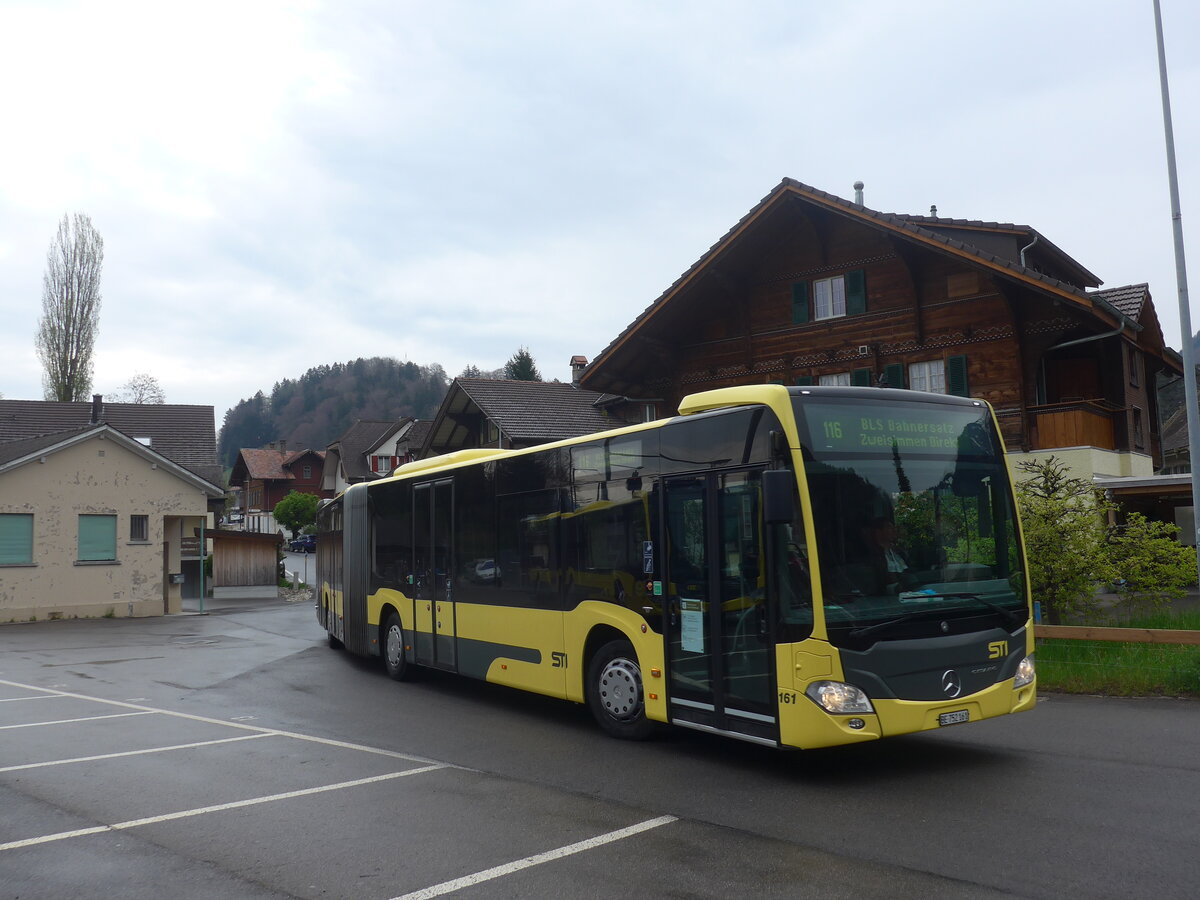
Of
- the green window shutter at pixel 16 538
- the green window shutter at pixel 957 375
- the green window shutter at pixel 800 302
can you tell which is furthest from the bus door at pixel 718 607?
the green window shutter at pixel 16 538

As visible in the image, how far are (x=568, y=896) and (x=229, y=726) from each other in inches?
268

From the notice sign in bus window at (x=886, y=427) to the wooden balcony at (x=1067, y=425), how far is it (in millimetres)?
16245

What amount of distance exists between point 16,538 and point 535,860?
2851 centimetres

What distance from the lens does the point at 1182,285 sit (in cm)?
1448

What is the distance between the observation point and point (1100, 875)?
5250mm

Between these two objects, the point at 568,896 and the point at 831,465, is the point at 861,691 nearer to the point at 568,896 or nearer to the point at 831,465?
the point at 831,465

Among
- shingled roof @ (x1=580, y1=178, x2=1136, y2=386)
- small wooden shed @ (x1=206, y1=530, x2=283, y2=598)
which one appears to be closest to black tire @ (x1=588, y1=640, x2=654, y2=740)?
shingled roof @ (x1=580, y1=178, x2=1136, y2=386)

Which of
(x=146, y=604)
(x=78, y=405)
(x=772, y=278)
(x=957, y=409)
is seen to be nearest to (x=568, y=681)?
(x=957, y=409)

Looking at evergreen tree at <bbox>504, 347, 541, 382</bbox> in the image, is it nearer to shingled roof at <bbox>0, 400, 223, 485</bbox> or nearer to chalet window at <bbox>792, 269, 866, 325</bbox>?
shingled roof at <bbox>0, 400, 223, 485</bbox>

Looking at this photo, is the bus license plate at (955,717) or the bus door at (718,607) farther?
the bus door at (718,607)

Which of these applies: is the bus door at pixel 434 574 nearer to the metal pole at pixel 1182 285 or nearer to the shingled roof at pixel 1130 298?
the metal pole at pixel 1182 285

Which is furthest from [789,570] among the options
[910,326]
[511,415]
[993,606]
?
[511,415]

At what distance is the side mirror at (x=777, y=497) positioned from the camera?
280 inches

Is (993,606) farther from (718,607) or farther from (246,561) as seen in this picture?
(246,561)
